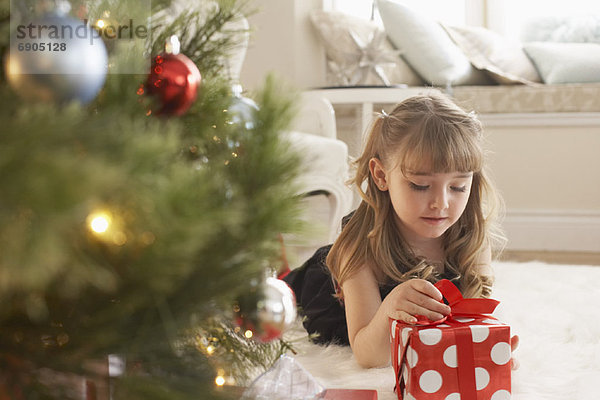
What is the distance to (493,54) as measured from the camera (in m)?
3.05

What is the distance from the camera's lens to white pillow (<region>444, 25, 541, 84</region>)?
302cm

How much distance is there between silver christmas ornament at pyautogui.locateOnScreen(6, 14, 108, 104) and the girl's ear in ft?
2.79

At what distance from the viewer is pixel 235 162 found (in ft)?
1.59

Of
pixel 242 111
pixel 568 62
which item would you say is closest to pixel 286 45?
pixel 568 62

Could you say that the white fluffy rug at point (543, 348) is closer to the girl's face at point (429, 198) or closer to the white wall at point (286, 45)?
the girl's face at point (429, 198)

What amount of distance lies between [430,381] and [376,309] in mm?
282

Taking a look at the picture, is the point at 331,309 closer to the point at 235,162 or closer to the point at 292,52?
the point at 235,162

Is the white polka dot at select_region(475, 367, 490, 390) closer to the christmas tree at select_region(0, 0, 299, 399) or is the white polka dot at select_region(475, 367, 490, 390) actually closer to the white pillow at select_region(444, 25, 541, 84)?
the christmas tree at select_region(0, 0, 299, 399)

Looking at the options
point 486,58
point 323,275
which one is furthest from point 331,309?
point 486,58

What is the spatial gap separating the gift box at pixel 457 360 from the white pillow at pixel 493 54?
2.27m

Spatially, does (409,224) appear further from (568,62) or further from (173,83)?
(568,62)

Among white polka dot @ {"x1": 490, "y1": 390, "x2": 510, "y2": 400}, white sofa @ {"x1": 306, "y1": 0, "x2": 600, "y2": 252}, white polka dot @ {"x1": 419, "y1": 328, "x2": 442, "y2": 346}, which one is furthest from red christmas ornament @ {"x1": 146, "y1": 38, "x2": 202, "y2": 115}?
white sofa @ {"x1": 306, "y1": 0, "x2": 600, "y2": 252}

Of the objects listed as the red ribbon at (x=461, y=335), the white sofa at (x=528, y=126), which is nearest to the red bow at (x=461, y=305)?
the red ribbon at (x=461, y=335)

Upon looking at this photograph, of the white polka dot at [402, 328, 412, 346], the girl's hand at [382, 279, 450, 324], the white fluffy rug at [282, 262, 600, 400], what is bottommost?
the white fluffy rug at [282, 262, 600, 400]
